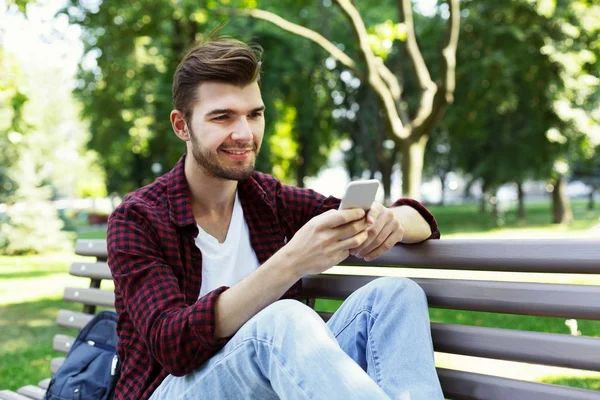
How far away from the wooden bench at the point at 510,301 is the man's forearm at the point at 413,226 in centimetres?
3

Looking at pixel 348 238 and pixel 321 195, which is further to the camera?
pixel 321 195

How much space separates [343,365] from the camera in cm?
186

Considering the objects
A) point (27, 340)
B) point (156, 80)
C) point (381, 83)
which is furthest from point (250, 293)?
point (156, 80)

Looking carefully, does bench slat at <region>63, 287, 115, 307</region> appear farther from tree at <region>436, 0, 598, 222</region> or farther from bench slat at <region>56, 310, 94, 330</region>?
tree at <region>436, 0, 598, 222</region>

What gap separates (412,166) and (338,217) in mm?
9375

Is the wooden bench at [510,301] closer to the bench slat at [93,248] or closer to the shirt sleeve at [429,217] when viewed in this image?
the shirt sleeve at [429,217]

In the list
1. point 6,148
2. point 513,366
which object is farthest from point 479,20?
point 6,148

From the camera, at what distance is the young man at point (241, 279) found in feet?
6.47

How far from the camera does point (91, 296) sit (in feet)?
11.9

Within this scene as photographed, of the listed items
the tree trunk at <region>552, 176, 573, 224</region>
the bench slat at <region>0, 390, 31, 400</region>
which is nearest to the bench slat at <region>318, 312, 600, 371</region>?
the bench slat at <region>0, 390, 31, 400</region>

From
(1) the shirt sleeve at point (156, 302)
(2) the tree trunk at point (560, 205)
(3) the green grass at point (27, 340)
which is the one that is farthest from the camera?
(2) the tree trunk at point (560, 205)

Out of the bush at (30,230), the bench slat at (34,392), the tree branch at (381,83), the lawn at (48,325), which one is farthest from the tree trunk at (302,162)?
the bench slat at (34,392)

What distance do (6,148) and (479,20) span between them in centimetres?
2266

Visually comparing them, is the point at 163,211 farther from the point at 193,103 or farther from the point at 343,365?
the point at 343,365
